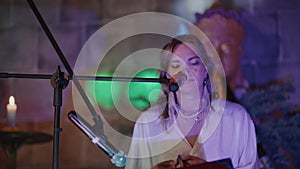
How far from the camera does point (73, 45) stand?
154 centimetres

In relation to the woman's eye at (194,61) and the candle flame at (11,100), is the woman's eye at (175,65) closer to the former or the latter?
the woman's eye at (194,61)

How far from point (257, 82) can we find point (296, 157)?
0.81ft

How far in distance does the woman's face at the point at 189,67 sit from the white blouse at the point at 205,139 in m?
0.08

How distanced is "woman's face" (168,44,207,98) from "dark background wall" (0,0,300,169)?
0.11m

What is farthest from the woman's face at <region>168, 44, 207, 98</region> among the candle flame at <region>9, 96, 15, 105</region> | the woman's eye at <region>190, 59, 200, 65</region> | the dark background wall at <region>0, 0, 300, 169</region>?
the candle flame at <region>9, 96, 15, 105</region>

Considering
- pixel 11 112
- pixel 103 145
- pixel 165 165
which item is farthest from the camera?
pixel 11 112

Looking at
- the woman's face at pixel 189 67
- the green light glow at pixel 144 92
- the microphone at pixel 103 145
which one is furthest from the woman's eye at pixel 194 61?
the microphone at pixel 103 145

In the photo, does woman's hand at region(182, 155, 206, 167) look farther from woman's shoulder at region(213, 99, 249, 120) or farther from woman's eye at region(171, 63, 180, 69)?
woman's eye at region(171, 63, 180, 69)

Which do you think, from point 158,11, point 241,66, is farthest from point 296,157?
point 158,11

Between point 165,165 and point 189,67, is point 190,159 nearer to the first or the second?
point 165,165

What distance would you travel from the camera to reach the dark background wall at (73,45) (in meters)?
1.46

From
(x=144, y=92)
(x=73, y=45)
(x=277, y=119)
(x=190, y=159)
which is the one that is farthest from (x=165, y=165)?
(x=73, y=45)

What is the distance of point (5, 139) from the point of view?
152cm

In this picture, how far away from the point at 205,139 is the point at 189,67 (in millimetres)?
220
